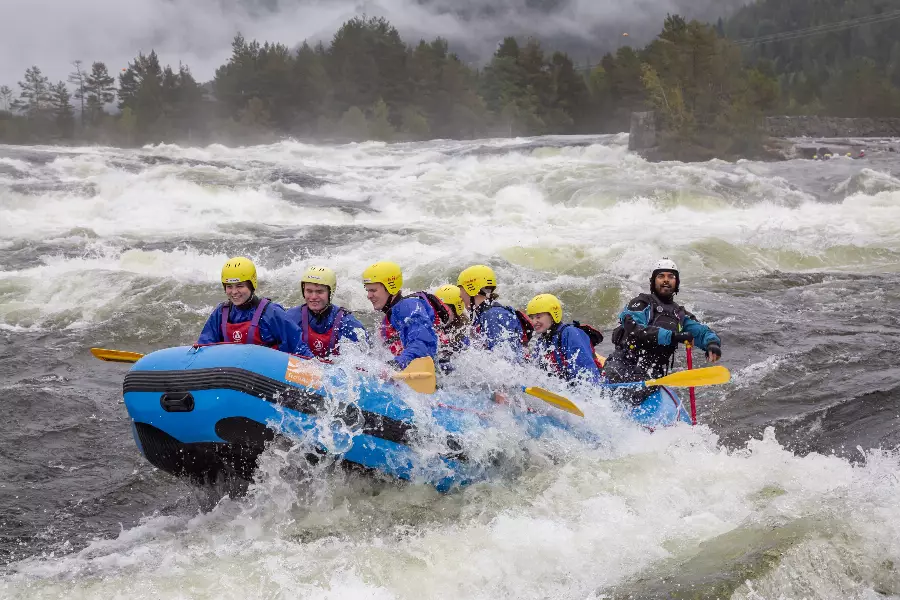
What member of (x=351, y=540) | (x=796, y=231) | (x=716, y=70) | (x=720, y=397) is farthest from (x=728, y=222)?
(x=716, y=70)

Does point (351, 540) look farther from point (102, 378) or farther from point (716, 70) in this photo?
point (716, 70)

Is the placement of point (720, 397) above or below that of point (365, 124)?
below

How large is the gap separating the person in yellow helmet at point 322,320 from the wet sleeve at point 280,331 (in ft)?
0.25

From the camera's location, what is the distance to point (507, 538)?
4664 millimetres

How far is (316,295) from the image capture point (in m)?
5.72

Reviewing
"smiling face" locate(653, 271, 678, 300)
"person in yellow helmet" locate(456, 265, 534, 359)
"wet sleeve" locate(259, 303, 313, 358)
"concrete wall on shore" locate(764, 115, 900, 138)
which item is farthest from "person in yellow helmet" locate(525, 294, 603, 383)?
"concrete wall on shore" locate(764, 115, 900, 138)

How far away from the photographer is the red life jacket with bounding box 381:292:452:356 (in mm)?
5637

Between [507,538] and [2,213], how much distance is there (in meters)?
16.3

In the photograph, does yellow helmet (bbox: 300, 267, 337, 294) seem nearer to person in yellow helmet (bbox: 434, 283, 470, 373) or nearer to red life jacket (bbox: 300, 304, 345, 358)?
red life jacket (bbox: 300, 304, 345, 358)

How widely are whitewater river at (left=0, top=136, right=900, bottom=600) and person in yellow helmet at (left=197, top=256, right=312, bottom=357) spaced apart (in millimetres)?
955

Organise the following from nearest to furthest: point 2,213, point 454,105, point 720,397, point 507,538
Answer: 1. point 507,538
2. point 720,397
3. point 2,213
4. point 454,105

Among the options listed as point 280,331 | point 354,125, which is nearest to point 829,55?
point 354,125

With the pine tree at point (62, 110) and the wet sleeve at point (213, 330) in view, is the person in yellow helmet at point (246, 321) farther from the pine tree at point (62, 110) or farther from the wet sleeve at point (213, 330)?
the pine tree at point (62, 110)

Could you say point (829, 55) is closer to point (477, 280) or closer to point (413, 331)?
point (477, 280)
